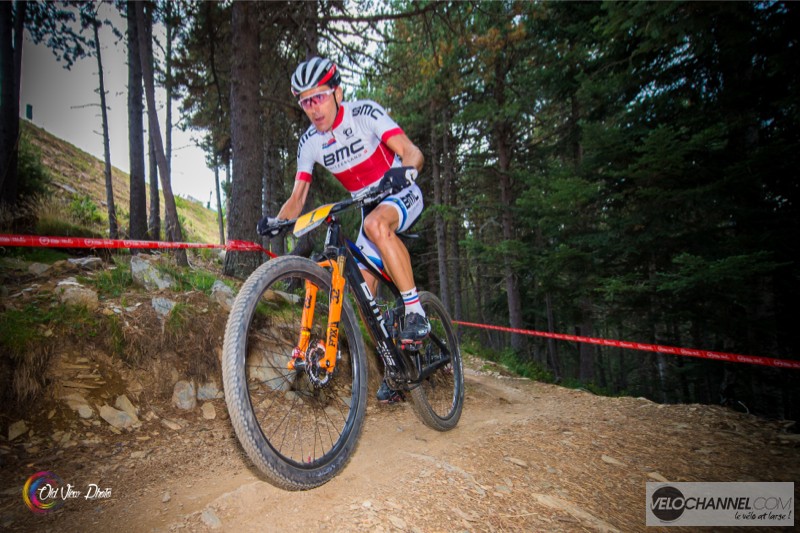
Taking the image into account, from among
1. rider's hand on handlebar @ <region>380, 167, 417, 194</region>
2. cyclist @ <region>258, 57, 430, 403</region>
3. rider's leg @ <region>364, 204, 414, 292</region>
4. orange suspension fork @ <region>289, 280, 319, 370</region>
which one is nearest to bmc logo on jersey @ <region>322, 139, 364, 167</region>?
cyclist @ <region>258, 57, 430, 403</region>

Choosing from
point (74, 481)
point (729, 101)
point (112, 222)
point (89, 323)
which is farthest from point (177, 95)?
point (729, 101)

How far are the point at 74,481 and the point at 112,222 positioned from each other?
32.9 feet

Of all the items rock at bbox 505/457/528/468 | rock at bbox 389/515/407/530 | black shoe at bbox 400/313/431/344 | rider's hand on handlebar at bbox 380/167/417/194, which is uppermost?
rider's hand on handlebar at bbox 380/167/417/194

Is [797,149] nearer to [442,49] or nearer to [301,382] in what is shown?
[442,49]

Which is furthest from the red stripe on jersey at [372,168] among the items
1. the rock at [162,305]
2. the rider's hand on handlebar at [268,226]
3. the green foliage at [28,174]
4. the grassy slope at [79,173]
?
the grassy slope at [79,173]

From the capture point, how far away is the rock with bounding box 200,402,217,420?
3.22 m

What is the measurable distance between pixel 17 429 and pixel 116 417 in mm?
555

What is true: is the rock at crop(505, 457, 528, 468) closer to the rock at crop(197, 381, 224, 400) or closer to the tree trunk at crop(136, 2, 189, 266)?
the rock at crop(197, 381, 224, 400)

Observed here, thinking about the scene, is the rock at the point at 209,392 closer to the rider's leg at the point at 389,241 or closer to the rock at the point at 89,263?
the rider's leg at the point at 389,241

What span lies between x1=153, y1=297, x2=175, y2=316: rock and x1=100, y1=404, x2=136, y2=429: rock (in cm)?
94

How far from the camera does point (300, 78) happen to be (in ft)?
9.68

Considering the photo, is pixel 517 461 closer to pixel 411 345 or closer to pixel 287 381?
pixel 411 345

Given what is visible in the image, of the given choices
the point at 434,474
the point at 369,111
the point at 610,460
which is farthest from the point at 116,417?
the point at 610,460

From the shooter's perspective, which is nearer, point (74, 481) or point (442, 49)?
point (74, 481)
